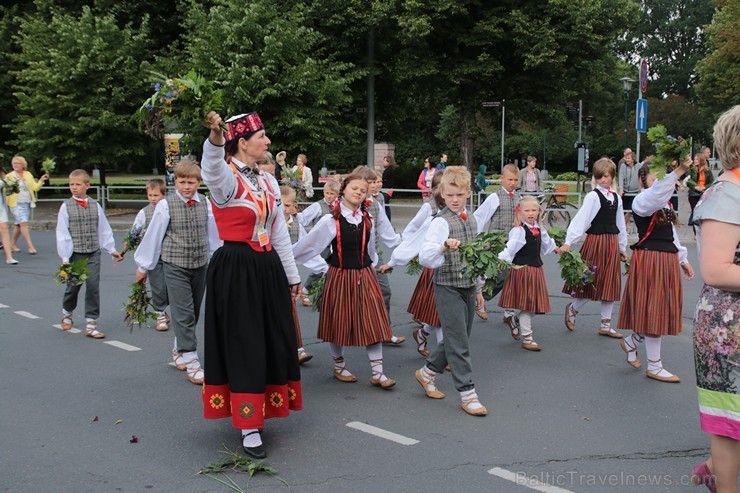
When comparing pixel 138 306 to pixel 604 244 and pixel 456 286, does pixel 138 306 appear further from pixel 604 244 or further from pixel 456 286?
pixel 604 244

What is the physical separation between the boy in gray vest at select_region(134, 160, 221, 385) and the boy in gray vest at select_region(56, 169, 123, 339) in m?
2.05

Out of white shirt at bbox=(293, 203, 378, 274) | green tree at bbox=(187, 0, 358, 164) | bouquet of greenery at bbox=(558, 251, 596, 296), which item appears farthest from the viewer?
green tree at bbox=(187, 0, 358, 164)

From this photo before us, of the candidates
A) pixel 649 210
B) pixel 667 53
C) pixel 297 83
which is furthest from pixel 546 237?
pixel 667 53

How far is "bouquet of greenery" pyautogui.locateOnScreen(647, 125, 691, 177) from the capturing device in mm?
5805

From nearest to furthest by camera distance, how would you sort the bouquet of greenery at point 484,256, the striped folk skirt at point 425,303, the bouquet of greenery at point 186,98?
the bouquet of greenery at point 186,98 → the bouquet of greenery at point 484,256 → the striped folk skirt at point 425,303

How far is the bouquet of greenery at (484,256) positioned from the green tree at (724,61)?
30.2 m

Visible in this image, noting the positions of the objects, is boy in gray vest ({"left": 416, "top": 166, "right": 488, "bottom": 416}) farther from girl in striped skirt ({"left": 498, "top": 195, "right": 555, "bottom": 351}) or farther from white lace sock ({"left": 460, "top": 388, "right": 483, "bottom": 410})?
girl in striped skirt ({"left": 498, "top": 195, "right": 555, "bottom": 351})

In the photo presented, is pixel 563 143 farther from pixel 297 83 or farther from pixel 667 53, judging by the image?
pixel 297 83

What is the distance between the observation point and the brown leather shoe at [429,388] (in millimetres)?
6074

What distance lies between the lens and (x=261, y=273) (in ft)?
16.1

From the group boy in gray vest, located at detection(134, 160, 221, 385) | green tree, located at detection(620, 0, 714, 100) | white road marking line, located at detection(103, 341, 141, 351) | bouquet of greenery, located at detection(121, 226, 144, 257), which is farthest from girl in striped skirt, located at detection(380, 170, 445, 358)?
green tree, located at detection(620, 0, 714, 100)

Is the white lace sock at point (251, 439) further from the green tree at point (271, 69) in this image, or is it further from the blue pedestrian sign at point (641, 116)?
the green tree at point (271, 69)

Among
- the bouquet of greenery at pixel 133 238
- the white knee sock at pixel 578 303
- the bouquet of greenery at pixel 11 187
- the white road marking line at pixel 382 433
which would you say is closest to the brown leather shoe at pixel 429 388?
the white road marking line at pixel 382 433

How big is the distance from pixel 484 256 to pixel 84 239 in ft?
16.9
